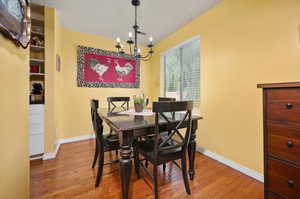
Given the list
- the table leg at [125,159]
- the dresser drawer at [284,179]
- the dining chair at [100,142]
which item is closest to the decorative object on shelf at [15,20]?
the dining chair at [100,142]

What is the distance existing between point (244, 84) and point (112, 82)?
2.76m

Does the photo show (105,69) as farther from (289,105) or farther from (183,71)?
(289,105)

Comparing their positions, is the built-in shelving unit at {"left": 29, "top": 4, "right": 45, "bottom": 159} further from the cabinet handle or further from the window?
the cabinet handle

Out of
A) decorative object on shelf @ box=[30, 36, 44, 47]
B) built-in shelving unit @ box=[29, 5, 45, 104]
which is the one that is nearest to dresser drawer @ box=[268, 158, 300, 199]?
built-in shelving unit @ box=[29, 5, 45, 104]

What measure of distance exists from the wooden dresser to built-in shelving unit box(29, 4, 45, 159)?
287cm

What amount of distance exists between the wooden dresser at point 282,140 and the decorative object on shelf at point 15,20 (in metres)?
1.72

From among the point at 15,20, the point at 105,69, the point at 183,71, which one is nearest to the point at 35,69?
the point at 105,69

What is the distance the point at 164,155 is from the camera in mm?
1262

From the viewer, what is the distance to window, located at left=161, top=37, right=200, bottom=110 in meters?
2.58

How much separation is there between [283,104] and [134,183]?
5.30 feet

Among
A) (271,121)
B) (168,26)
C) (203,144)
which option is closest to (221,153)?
(203,144)

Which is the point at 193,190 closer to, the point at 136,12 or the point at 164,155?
the point at 164,155

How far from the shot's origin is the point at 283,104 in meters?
0.91

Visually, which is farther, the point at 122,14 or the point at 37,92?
the point at 122,14
